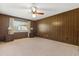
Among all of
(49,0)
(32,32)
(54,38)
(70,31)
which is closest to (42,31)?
(32,32)

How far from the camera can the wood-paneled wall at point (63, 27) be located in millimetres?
5262

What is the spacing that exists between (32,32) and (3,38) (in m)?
3.86

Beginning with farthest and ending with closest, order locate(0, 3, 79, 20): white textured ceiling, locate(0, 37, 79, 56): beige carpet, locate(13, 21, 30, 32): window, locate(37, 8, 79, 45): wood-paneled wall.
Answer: locate(13, 21, 30, 32): window
locate(37, 8, 79, 45): wood-paneled wall
locate(0, 3, 79, 20): white textured ceiling
locate(0, 37, 79, 56): beige carpet

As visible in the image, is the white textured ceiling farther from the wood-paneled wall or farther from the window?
the window

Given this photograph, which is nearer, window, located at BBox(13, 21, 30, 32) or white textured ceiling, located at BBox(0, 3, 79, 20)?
white textured ceiling, located at BBox(0, 3, 79, 20)

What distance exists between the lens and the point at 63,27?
20.4 feet

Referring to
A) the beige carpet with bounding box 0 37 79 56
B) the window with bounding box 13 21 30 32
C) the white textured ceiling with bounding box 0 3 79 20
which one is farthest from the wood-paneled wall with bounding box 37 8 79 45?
the window with bounding box 13 21 30 32

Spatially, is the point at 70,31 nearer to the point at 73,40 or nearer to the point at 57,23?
the point at 73,40

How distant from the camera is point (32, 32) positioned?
31.9ft

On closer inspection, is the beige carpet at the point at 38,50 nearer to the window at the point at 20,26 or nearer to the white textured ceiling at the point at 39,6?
the white textured ceiling at the point at 39,6

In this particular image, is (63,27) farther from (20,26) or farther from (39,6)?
(20,26)

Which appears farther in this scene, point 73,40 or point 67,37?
point 67,37

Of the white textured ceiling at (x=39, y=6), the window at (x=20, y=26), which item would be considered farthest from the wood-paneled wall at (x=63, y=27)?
the window at (x=20, y=26)

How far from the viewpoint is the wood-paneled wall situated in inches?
207
